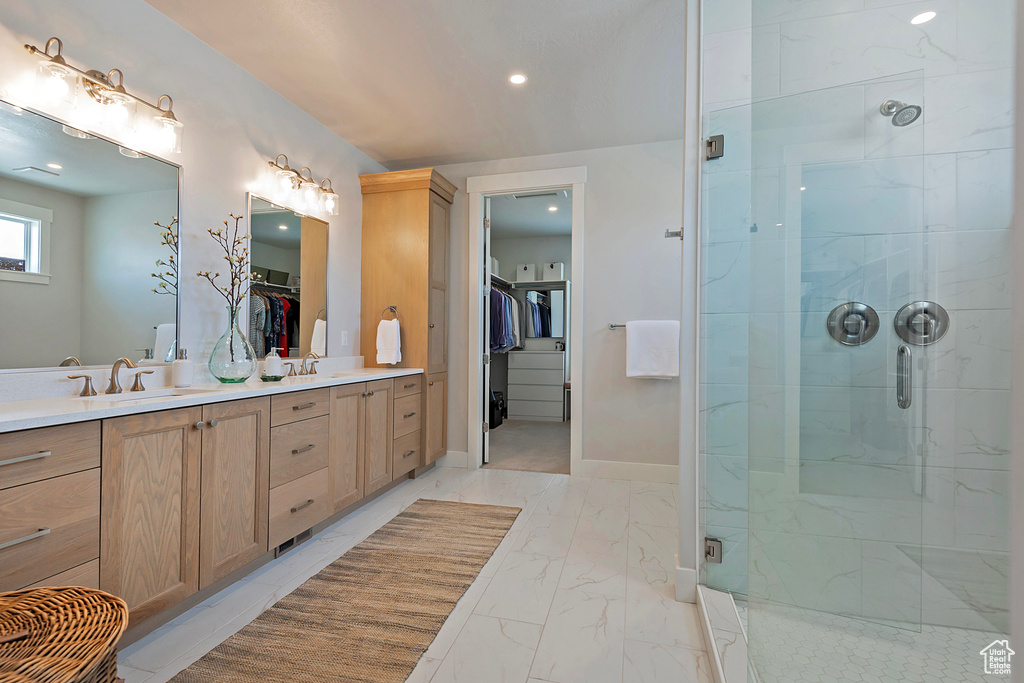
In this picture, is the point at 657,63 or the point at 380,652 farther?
the point at 657,63

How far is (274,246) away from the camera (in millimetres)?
2771

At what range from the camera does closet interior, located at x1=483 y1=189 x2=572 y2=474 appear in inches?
201

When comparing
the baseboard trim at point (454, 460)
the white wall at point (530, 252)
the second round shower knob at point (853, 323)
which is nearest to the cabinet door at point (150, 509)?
the second round shower knob at point (853, 323)

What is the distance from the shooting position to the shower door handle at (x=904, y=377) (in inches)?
26.9

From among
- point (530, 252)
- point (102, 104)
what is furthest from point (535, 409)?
point (102, 104)

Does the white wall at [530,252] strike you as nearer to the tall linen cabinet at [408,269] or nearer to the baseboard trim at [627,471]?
the tall linen cabinet at [408,269]

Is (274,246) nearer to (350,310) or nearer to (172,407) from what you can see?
(350,310)

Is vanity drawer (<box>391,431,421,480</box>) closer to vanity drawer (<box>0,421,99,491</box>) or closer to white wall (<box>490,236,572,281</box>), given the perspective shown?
vanity drawer (<box>0,421,99,491</box>)

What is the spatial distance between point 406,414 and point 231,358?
130cm

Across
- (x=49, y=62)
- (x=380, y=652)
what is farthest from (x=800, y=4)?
(x=49, y=62)

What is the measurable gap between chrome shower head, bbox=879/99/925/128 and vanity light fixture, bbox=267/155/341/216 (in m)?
2.87

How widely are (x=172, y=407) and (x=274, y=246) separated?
1435mm

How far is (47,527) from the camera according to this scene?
1.24m

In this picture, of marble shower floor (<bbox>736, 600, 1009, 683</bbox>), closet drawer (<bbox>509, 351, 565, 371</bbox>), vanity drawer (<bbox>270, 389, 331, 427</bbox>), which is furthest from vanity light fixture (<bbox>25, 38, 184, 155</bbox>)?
closet drawer (<bbox>509, 351, 565, 371</bbox>)
